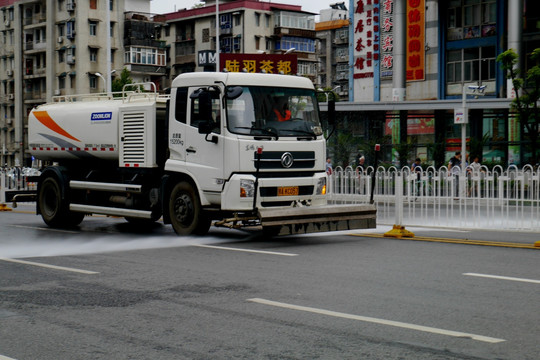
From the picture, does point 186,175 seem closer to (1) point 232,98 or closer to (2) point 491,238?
(1) point 232,98

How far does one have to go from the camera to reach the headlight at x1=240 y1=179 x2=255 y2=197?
1355 cm

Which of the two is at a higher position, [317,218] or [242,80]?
[242,80]

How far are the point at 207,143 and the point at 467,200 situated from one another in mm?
→ 5769

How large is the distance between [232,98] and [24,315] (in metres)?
6.81

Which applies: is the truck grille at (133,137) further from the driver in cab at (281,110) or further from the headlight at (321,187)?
the headlight at (321,187)

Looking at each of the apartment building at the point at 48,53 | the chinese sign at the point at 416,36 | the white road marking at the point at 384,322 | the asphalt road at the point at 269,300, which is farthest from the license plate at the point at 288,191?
the apartment building at the point at 48,53

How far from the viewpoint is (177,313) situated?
755 cm

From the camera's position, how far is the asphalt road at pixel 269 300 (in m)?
6.25

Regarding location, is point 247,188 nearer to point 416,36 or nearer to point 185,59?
point 416,36

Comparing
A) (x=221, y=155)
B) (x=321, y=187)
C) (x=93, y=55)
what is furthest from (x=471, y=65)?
(x=93, y=55)

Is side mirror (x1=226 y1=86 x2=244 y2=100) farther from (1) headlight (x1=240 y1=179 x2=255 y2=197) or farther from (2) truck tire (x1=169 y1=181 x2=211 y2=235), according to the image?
(2) truck tire (x1=169 y1=181 x2=211 y2=235)

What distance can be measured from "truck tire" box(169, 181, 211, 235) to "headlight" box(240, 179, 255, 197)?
996mm

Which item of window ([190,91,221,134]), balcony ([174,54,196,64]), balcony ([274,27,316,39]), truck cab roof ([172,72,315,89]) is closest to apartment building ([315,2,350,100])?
balcony ([274,27,316,39])

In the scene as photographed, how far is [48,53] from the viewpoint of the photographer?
7956cm
